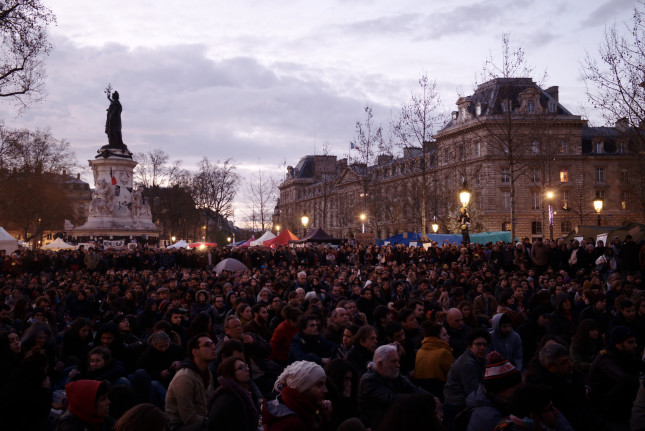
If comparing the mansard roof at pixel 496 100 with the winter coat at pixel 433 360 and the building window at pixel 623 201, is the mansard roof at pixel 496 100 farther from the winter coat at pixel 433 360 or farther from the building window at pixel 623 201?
the winter coat at pixel 433 360

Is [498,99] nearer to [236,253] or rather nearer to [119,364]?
[236,253]

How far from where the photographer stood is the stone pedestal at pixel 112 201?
4644 cm

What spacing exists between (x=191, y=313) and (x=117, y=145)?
39925 millimetres

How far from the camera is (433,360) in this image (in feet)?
23.1

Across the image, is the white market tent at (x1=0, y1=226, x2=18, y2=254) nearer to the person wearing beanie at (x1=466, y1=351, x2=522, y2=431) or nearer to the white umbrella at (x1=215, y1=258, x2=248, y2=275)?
the white umbrella at (x1=215, y1=258, x2=248, y2=275)

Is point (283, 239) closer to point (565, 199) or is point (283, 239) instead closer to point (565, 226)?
point (565, 199)

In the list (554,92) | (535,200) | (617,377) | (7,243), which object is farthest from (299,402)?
(554,92)

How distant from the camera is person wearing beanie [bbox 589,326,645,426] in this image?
282 inches

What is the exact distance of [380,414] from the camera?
571 cm

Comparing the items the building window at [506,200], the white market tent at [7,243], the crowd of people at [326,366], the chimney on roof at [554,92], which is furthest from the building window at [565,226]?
the crowd of people at [326,366]

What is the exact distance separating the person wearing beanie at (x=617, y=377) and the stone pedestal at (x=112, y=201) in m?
43.0

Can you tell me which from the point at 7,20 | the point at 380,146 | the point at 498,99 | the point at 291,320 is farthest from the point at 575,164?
the point at 291,320

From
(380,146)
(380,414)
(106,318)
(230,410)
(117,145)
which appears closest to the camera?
(230,410)

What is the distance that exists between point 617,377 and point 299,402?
4.36 m
